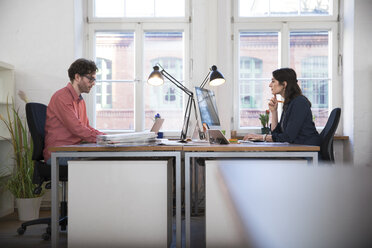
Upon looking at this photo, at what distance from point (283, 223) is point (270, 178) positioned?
7cm

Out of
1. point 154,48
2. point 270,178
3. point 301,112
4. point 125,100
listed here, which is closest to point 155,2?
point 154,48

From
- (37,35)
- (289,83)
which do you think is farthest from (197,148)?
(37,35)

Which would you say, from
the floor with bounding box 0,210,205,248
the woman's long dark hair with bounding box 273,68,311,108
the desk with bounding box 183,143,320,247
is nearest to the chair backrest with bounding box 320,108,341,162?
the woman's long dark hair with bounding box 273,68,311,108

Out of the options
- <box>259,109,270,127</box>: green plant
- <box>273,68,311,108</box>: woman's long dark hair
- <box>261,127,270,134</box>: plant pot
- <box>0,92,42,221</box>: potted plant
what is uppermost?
<box>273,68,311,108</box>: woman's long dark hair

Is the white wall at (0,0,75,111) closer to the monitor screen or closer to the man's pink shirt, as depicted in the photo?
the man's pink shirt

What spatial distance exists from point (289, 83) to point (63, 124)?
1740 mm

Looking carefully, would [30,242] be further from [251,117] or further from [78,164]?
[251,117]

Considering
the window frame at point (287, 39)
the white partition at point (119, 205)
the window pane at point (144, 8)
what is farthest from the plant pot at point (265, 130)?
the white partition at point (119, 205)

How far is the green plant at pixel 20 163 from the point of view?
10.5 feet

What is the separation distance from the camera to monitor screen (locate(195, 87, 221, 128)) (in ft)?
7.82

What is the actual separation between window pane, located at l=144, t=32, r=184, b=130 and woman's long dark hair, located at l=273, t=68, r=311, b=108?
143cm

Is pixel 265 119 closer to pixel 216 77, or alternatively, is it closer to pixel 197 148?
pixel 216 77

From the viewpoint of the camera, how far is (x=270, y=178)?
21.3 inches

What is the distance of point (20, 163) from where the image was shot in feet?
10.6
